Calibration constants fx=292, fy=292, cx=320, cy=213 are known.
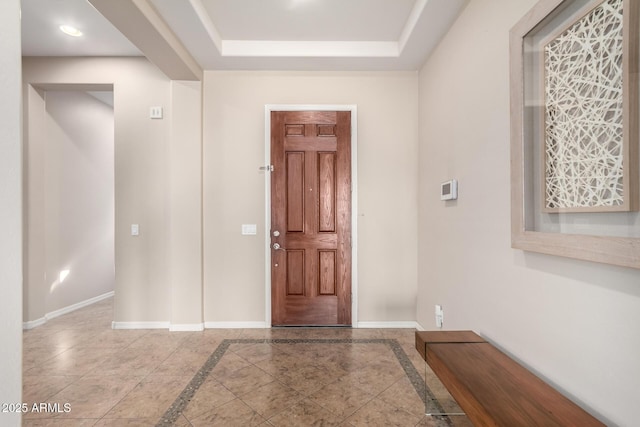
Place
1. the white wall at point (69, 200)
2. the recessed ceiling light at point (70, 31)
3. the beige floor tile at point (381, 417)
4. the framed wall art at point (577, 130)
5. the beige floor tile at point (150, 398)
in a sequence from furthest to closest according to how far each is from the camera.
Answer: the white wall at point (69, 200) → the recessed ceiling light at point (70, 31) → the beige floor tile at point (150, 398) → the beige floor tile at point (381, 417) → the framed wall art at point (577, 130)

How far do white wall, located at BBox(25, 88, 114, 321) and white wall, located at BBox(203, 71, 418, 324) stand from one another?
6.58ft

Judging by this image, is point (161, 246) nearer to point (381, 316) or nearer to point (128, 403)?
point (128, 403)

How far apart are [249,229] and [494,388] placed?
2.54 m

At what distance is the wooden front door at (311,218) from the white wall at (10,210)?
7.12ft

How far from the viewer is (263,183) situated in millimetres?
3211

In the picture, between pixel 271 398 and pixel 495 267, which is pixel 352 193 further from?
pixel 271 398

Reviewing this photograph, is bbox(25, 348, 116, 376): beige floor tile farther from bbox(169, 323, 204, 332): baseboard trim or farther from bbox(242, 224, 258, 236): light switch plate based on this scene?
bbox(242, 224, 258, 236): light switch plate

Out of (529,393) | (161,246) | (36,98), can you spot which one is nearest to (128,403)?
(161,246)

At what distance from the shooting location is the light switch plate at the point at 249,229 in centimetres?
321

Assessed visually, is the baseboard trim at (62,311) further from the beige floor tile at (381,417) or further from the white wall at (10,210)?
the beige floor tile at (381,417)

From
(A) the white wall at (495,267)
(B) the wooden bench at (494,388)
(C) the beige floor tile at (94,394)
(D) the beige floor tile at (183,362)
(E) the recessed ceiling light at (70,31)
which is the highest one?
(E) the recessed ceiling light at (70,31)

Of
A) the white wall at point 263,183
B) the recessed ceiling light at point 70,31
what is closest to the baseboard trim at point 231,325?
the white wall at point 263,183

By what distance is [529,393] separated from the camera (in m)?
1.25

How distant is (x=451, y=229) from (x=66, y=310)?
15.4 feet
